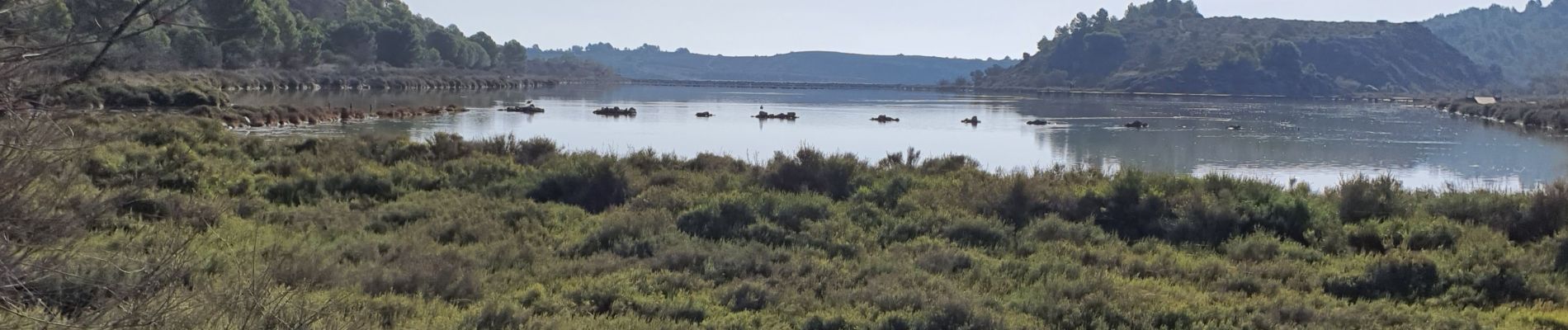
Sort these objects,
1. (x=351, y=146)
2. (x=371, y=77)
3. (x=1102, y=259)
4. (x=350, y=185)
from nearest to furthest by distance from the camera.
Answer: (x=1102, y=259) → (x=350, y=185) → (x=351, y=146) → (x=371, y=77)

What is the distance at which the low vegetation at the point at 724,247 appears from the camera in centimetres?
538

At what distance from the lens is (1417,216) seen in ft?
37.2

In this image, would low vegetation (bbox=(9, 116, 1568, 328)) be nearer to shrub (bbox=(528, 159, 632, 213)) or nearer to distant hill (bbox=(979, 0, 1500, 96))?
shrub (bbox=(528, 159, 632, 213))

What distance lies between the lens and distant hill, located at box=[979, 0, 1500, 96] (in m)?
130

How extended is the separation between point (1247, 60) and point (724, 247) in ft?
459

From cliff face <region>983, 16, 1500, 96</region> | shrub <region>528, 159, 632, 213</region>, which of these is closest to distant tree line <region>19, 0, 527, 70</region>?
shrub <region>528, 159, 632, 213</region>

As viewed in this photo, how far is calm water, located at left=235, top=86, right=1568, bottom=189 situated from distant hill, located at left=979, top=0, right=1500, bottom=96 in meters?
73.4

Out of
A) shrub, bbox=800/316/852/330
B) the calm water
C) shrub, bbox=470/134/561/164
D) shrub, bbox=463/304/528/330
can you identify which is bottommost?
the calm water

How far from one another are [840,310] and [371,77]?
79.6 m

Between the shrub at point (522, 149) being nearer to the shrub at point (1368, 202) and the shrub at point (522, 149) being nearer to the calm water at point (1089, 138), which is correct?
the calm water at point (1089, 138)

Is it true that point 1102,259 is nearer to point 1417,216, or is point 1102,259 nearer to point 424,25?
point 1417,216

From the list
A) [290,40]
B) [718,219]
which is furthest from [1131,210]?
[290,40]

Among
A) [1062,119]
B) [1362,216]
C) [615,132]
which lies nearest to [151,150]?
[1362,216]

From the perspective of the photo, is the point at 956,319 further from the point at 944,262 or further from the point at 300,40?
the point at 300,40
